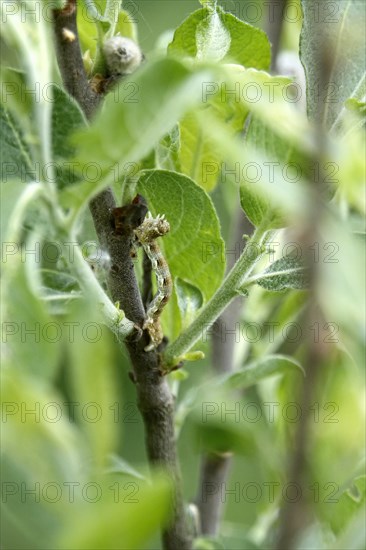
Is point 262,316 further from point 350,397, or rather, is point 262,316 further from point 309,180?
point 309,180

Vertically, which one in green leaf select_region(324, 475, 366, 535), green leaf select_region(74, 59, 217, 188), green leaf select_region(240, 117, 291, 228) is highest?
green leaf select_region(74, 59, 217, 188)

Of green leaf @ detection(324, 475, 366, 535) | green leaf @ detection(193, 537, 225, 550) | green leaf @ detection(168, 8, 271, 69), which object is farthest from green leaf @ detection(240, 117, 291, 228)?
green leaf @ detection(193, 537, 225, 550)

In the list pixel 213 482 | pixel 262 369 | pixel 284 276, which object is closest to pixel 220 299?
pixel 284 276

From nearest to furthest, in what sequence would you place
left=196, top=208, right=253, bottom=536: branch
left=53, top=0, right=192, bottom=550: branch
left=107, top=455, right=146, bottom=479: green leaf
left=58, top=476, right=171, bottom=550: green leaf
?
left=58, top=476, right=171, bottom=550: green leaf
left=53, top=0, right=192, bottom=550: branch
left=107, top=455, right=146, bottom=479: green leaf
left=196, top=208, right=253, bottom=536: branch

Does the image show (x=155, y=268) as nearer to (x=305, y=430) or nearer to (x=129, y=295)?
(x=129, y=295)

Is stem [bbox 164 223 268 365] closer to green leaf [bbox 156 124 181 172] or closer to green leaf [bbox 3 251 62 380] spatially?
green leaf [bbox 156 124 181 172]

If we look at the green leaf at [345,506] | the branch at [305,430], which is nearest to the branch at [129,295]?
the green leaf at [345,506]

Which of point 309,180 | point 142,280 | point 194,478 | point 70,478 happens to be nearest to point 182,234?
point 142,280

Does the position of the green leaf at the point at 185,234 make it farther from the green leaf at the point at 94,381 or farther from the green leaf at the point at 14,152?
the green leaf at the point at 94,381
